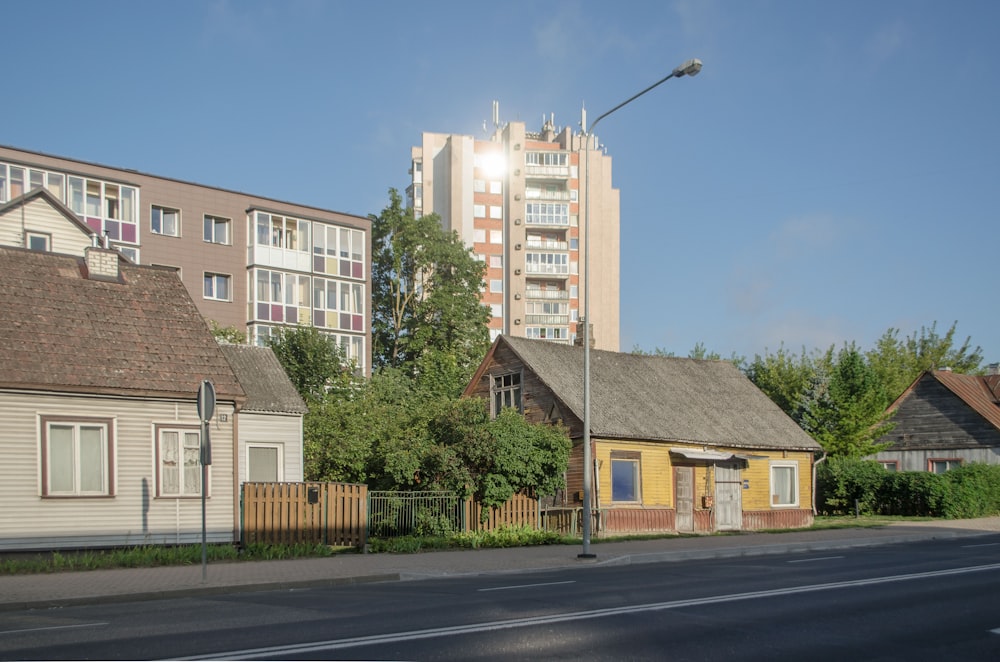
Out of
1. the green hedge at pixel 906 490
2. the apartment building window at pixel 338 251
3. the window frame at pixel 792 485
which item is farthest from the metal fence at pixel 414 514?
the apartment building window at pixel 338 251

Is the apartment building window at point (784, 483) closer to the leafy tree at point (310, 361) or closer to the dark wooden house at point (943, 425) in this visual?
the dark wooden house at point (943, 425)

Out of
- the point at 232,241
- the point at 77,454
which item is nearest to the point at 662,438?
the point at 77,454

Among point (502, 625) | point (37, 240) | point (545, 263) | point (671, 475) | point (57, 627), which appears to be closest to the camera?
point (502, 625)

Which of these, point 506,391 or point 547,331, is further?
point 547,331

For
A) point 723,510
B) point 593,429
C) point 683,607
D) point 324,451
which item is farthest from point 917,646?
point 723,510

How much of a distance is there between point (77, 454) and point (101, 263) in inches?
199

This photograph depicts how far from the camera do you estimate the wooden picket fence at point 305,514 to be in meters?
22.8

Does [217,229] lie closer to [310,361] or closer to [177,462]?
[310,361]

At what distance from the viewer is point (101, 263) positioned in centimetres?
2394

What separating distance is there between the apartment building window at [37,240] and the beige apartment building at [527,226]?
197 feet

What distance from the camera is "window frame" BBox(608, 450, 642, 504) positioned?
31750mm

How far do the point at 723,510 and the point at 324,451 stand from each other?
13.7 meters

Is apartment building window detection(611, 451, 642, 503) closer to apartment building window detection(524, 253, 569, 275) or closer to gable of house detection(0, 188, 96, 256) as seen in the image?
gable of house detection(0, 188, 96, 256)

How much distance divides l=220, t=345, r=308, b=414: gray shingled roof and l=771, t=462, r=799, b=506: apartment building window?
18.3m
